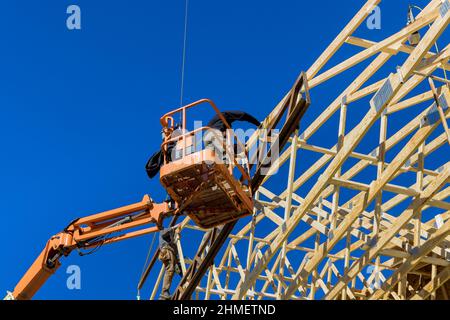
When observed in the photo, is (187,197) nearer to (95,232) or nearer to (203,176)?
(203,176)

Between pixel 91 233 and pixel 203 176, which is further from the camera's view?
pixel 91 233

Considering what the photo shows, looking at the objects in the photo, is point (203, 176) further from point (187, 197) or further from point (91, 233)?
point (91, 233)

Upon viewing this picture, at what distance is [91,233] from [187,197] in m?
2.51

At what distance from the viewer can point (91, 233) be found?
15211 mm

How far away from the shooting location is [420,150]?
15539mm

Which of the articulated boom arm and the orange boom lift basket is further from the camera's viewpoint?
the articulated boom arm

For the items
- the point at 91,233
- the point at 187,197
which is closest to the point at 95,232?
the point at 91,233

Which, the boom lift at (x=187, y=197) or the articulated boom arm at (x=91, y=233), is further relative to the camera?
the articulated boom arm at (x=91, y=233)

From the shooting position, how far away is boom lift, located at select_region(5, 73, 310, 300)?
1320 centimetres

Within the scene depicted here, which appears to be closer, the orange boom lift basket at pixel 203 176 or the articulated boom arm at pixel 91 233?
the orange boom lift basket at pixel 203 176

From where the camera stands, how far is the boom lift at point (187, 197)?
43.3ft

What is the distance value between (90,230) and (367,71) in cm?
617

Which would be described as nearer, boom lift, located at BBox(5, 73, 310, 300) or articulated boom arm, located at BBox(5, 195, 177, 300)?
boom lift, located at BBox(5, 73, 310, 300)
